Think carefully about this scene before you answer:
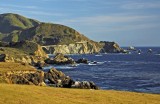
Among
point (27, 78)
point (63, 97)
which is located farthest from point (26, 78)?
point (63, 97)

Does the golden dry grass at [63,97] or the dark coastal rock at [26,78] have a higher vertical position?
the golden dry grass at [63,97]

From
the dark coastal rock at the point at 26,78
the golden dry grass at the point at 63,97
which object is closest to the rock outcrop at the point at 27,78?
the dark coastal rock at the point at 26,78

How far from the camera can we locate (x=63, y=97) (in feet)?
118

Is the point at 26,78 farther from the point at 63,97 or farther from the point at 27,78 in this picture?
the point at 63,97

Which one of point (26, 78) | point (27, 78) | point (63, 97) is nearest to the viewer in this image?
point (63, 97)

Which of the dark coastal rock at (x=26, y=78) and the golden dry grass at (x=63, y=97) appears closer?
the golden dry grass at (x=63, y=97)

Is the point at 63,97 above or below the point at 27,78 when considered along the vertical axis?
above

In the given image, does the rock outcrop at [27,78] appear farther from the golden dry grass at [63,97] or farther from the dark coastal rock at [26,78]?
the golden dry grass at [63,97]

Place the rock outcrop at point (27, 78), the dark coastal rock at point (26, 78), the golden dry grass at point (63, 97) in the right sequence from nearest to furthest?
the golden dry grass at point (63, 97), the rock outcrop at point (27, 78), the dark coastal rock at point (26, 78)

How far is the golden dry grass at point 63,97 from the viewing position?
3250 centimetres

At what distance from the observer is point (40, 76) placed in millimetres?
86688

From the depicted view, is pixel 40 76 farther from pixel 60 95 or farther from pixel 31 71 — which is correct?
pixel 60 95

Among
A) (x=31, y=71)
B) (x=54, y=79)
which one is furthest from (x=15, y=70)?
(x=54, y=79)

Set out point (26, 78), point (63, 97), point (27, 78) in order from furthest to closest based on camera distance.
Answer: point (27, 78) → point (26, 78) → point (63, 97)
